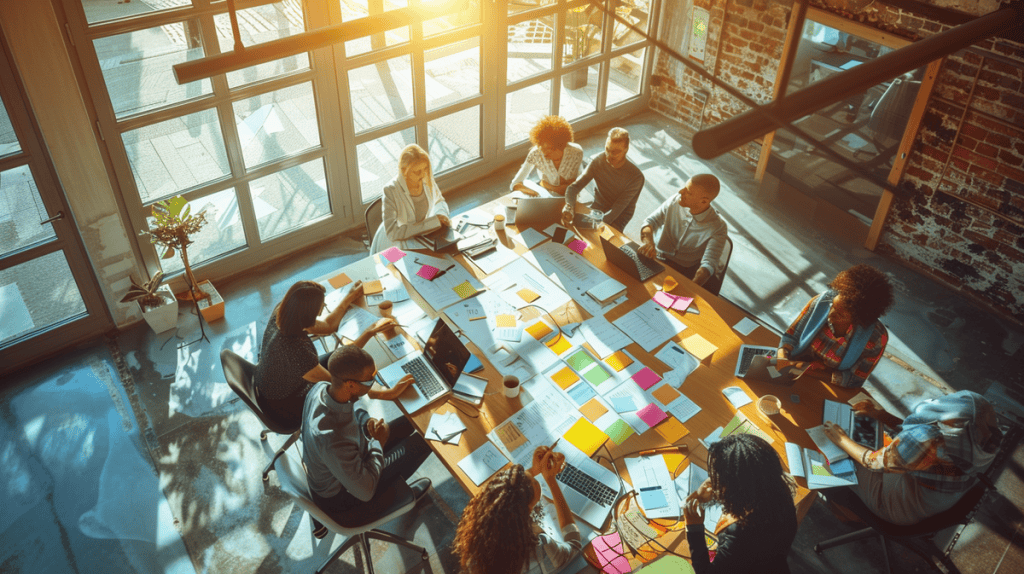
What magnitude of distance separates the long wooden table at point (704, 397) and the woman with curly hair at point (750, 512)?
24cm

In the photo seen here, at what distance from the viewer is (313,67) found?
504cm

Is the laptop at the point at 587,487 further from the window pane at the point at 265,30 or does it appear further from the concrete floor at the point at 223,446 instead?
the window pane at the point at 265,30

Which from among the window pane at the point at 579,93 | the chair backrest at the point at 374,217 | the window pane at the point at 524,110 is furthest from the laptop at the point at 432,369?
the window pane at the point at 579,93

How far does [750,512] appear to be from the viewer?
8.75ft

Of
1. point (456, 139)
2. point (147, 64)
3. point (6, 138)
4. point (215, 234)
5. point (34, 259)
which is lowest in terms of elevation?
point (215, 234)

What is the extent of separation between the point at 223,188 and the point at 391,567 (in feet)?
10.0

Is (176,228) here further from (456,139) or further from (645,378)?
(645,378)

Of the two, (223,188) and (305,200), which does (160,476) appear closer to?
(223,188)

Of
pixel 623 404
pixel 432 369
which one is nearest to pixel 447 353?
pixel 432 369

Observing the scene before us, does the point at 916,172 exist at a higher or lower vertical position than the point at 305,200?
higher

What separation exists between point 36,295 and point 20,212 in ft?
2.19

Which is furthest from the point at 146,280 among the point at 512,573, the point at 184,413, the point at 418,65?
the point at 512,573

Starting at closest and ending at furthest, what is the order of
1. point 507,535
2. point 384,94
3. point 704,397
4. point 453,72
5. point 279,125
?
point 507,535 < point 704,397 < point 279,125 < point 384,94 < point 453,72

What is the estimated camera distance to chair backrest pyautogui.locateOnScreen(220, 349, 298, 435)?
343 centimetres
